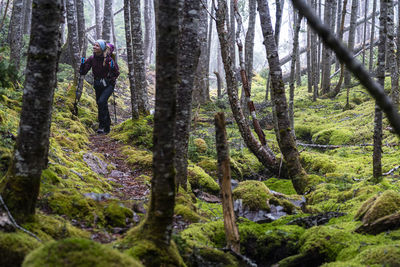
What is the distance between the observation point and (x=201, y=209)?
570cm

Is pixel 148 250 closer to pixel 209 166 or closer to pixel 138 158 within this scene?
pixel 138 158

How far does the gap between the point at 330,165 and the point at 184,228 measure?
531 centimetres

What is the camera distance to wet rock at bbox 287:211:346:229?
4.98 metres

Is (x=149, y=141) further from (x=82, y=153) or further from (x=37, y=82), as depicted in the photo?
(x=37, y=82)

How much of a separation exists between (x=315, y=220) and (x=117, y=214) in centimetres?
298

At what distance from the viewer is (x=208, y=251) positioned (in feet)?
12.0

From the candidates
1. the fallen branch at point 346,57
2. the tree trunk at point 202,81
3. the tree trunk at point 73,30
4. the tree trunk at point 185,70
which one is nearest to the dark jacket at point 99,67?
the tree trunk at point 73,30

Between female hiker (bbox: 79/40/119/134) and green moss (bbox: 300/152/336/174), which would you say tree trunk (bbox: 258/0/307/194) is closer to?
green moss (bbox: 300/152/336/174)

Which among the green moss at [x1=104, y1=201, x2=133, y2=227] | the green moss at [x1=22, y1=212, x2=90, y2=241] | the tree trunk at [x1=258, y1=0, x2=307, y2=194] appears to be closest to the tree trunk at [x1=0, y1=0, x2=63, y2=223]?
the green moss at [x1=22, y1=212, x2=90, y2=241]

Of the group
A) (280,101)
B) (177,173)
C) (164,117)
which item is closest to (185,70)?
(177,173)

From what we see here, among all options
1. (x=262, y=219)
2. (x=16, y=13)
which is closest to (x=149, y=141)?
(x=262, y=219)

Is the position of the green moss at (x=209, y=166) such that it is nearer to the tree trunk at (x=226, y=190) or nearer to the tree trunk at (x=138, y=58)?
the tree trunk at (x=138, y=58)

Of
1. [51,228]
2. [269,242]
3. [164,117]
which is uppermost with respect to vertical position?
[164,117]

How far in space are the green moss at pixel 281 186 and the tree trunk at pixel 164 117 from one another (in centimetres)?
523
